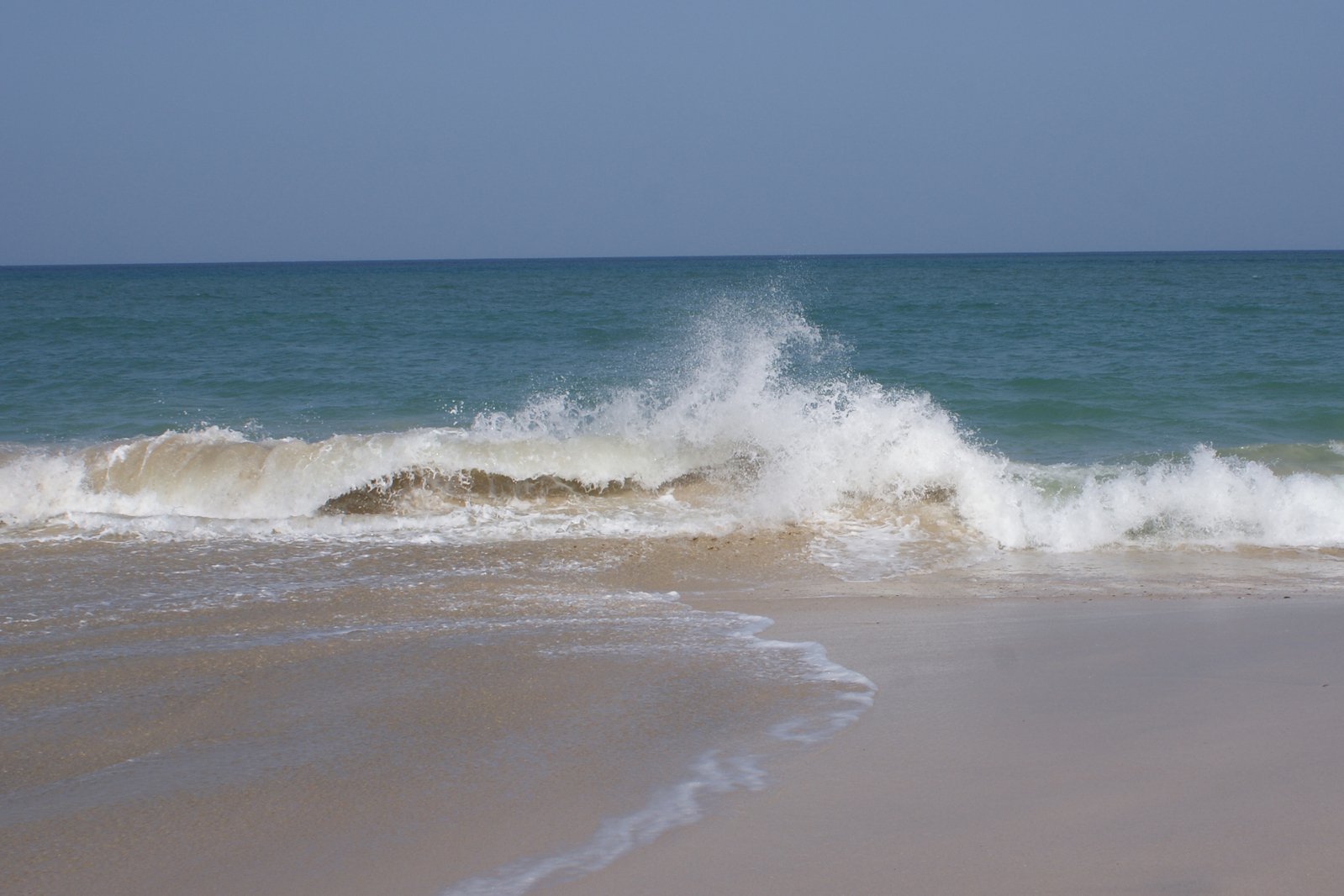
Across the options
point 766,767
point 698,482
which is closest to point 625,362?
point 698,482

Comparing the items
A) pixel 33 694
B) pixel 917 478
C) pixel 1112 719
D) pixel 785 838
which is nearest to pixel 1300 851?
pixel 1112 719

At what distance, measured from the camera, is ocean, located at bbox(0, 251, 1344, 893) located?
118 inches

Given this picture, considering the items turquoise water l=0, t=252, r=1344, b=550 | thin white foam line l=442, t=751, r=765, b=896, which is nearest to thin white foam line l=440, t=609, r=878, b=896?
thin white foam line l=442, t=751, r=765, b=896

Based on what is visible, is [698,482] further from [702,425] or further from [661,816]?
[661,816]

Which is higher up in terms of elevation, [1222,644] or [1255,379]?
[1255,379]

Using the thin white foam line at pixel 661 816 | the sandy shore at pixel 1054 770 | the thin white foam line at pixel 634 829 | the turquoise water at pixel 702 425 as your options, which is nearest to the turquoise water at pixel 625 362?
the turquoise water at pixel 702 425

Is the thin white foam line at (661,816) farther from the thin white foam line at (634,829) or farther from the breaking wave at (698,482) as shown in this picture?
the breaking wave at (698,482)

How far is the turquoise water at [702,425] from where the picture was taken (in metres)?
7.38

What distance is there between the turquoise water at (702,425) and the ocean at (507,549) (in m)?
0.04

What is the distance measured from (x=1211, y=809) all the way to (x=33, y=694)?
3834 millimetres

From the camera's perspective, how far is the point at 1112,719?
3.54 meters

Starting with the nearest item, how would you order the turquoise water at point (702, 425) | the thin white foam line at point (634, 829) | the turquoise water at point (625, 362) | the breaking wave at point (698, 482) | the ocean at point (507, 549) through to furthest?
the thin white foam line at point (634, 829), the ocean at point (507, 549), the breaking wave at point (698, 482), the turquoise water at point (702, 425), the turquoise water at point (625, 362)

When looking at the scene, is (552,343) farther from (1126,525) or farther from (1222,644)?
(1222,644)

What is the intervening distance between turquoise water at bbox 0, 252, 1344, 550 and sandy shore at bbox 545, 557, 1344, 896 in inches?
92.4
